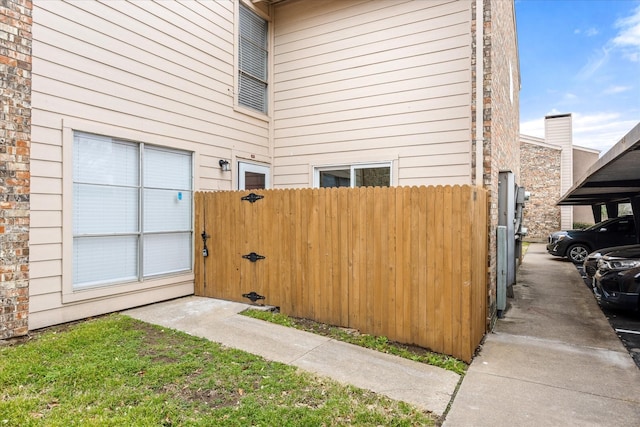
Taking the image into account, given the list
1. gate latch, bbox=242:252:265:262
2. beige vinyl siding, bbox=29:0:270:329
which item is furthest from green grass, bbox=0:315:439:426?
gate latch, bbox=242:252:265:262

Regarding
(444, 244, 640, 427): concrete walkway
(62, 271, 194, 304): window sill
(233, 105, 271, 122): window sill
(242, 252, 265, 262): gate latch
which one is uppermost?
(233, 105, 271, 122): window sill

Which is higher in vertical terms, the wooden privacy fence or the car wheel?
the wooden privacy fence

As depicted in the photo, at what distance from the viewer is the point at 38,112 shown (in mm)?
4367

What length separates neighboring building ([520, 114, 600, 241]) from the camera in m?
19.1

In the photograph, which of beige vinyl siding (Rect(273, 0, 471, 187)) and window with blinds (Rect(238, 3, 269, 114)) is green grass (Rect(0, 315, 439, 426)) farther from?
window with blinds (Rect(238, 3, 269, 114))

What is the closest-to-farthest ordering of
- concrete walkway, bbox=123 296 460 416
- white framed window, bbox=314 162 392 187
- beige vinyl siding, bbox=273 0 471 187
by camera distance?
concrete walkway, bbox=123 296 460 416 < beige vinyl siding, bbox=273 0 471 187 < white framed window, bbox=314 162 392 187

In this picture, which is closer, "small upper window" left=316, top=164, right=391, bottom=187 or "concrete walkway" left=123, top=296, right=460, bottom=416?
"concrete walkway" left=123, top=296, right=460, bottom=416

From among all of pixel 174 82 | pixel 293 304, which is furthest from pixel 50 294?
pixel 174 82

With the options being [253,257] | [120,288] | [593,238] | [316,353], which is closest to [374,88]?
[253,257]

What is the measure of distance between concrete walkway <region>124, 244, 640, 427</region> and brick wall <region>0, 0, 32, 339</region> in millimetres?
1405

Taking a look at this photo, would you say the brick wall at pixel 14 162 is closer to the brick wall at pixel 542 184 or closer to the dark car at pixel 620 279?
the dark car at pixel 620 279

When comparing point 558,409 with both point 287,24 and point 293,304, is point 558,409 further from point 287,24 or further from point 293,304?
point 287,24

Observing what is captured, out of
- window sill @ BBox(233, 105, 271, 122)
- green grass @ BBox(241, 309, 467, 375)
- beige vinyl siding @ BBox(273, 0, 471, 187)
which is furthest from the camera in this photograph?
window sill @ BBox(233, 105, 271, 122)

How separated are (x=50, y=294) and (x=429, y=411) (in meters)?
4.47
